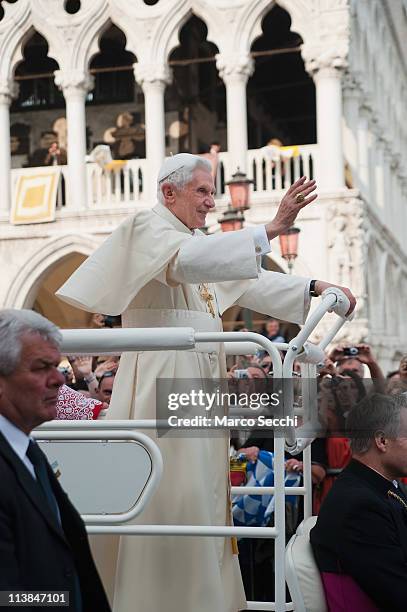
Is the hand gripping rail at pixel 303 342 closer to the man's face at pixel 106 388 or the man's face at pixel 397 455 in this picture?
the man's face at pixel 397 455

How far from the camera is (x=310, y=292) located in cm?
460

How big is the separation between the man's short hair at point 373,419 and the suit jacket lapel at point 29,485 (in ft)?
4.78

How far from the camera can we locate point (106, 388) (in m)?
6.57

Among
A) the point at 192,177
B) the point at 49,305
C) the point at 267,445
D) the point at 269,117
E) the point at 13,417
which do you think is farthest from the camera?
the point at 269,117

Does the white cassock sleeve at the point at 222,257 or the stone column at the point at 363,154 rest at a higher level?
the stone column at the point at 363,154

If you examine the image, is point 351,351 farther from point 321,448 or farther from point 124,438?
point 124,438

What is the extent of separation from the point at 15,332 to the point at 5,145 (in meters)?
20.0

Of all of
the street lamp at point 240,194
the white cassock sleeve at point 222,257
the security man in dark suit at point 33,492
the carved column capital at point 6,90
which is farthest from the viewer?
the carved column capital at point 6,90

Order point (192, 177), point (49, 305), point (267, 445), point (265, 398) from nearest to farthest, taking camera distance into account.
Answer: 1. point (265, 398)
2. point (192, 177)
3. point (267, 445)
4. point (49, 305)

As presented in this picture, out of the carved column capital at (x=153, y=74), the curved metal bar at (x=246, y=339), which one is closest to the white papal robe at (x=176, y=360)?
the curved metal bar at (x=246, y=339)

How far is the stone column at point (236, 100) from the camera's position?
69.4 ft

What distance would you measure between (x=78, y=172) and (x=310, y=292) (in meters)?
17.7

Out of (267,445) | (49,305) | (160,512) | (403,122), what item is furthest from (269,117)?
(160,512)

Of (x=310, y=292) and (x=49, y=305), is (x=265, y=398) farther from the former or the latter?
(x=49, y=305)
